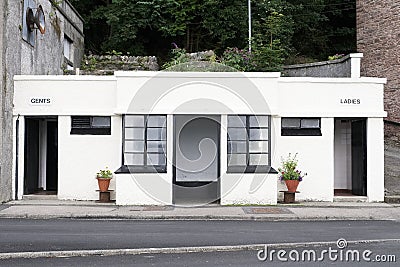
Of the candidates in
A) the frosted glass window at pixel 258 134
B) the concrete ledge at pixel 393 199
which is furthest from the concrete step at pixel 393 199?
the frosted glass window at pixel 258 134

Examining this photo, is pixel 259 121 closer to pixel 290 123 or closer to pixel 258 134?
pixel 258 134

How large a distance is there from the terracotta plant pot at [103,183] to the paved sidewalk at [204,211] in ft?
1.54

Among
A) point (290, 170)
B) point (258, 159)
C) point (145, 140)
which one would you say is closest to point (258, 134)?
point (258, 159)

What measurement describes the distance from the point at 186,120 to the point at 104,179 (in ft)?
10.6

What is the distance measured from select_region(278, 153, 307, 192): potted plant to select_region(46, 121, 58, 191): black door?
7.31 meters

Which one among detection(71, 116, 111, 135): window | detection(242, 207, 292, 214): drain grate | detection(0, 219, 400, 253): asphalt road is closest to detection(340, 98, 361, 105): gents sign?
detection(242, 207, 292, 214): drain grate

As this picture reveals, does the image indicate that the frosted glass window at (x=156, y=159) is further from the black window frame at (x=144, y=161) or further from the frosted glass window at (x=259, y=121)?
the frosted glass window at (x=259, y=121)

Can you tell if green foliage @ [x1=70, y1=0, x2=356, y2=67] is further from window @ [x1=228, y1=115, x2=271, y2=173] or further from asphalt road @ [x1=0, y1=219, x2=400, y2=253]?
asphalt road @ [x1=0, y1=219, x2=400, y2=253]

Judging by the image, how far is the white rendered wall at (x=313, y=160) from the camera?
20000mm

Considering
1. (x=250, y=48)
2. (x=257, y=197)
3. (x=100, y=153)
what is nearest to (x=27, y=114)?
(x=100, y=153)

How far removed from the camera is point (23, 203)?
1870 cm

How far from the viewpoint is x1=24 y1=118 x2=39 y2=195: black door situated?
788 inches

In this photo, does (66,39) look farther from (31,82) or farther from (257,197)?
(257,197)

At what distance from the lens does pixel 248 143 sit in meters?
19.5
